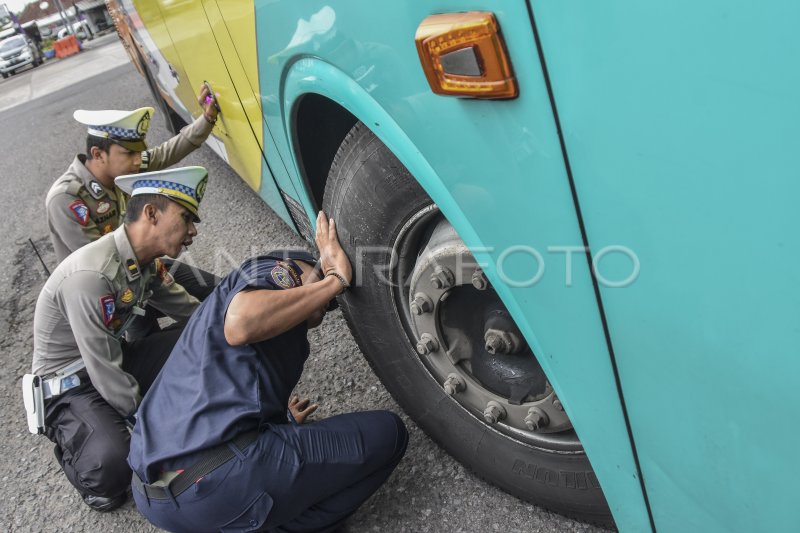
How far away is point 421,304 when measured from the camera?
167 centimetres

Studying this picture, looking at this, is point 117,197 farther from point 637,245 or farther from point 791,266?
point 791,266

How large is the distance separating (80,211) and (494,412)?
2.20m

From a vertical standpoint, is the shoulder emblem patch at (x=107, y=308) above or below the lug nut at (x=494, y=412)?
above

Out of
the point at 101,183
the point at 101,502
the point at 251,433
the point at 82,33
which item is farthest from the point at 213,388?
the point at 82,33

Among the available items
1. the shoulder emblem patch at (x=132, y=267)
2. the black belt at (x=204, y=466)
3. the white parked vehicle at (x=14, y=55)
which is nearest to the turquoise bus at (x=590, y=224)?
the black belt at (x=204, y=466)

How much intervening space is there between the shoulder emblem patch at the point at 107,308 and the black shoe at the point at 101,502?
0.58 meters

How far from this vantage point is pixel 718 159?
32.1 inches

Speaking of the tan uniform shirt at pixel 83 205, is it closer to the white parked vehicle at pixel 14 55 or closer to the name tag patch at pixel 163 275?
the name tag patch at pixel 163 275

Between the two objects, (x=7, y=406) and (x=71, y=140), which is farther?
(x=71, y=140)

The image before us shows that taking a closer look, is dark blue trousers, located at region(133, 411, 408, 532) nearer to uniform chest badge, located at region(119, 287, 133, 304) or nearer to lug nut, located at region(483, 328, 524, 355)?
lug nut, located at region(483, 328, 524, 355)

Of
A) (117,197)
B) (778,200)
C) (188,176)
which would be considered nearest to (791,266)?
(778,200)

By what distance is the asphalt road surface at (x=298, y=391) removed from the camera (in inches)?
78.4

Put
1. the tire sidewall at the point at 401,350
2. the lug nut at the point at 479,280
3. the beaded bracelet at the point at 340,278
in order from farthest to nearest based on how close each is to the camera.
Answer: the beaded bracelet at the point at 340,278
the tire sidewall at the point at 401,350
the lug nut at the point at 479,280

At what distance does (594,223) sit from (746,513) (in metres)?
0.47
